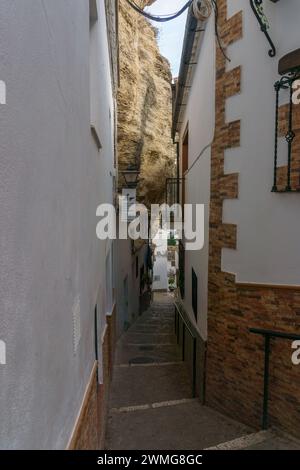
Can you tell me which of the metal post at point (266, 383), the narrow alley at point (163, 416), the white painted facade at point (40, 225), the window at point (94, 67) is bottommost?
the narrow alley at point (163, 416)

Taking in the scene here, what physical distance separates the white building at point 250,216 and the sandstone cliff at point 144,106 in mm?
8243

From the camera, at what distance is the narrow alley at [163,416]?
5.01 metres

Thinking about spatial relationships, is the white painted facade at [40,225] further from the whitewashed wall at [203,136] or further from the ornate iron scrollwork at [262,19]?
the whitewashed wall at [203,136]

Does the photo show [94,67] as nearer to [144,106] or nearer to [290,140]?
[290,140]

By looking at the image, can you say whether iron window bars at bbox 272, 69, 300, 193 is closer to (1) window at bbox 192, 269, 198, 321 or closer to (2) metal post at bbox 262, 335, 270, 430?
(2) metal post at bbox 262, 335, 270, 430

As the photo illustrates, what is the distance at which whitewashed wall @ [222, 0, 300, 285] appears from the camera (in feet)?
15.5

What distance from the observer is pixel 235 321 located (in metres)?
5.57

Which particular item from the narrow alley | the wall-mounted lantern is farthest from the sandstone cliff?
the wall-mounted lantern

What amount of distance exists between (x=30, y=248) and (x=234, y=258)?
4269mm

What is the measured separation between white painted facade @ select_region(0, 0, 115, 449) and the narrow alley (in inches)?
96.2

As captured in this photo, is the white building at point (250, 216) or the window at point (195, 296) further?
the window at point (195, 296)

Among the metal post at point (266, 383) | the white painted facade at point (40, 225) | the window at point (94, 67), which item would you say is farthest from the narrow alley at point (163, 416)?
the window at point (94, 67)

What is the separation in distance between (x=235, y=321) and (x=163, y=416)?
6.44ft

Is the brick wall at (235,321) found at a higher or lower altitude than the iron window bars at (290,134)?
lower
